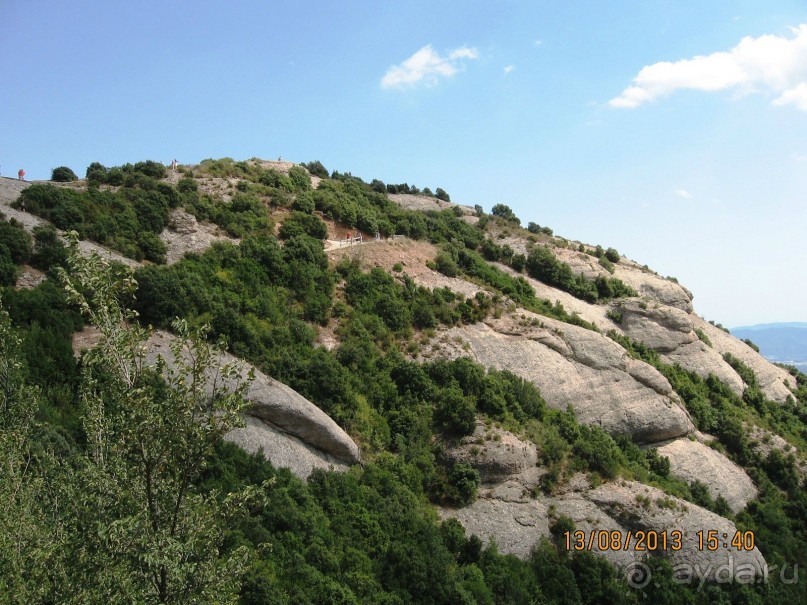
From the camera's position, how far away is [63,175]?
36.6 meters

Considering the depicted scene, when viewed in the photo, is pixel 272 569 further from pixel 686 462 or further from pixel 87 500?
pixel 686 462

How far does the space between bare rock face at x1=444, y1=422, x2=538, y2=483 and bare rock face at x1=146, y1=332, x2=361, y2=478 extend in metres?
4.88

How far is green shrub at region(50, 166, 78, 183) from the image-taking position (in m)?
36.6

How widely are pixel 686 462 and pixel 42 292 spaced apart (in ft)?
101

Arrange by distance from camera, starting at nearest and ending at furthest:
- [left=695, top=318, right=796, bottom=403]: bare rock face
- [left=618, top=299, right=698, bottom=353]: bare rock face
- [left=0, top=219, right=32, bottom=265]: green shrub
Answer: [left=0, top=219, right=32, bottom=265]: green shrub
[left=618, top=299, right=698, bottom=353]: bare rock face
[left=695, top=318, right=796, bottom=403]: bare rock face

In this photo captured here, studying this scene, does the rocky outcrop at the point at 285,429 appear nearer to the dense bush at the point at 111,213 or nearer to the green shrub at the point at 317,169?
the dense bush at the point at 111,213

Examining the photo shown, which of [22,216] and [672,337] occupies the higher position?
[22,216]

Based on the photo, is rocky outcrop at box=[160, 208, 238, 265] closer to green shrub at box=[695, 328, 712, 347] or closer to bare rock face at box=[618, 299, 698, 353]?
bare rock face at box=[618, 299, 698, 353]

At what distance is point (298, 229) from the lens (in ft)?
123

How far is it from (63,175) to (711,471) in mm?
38666

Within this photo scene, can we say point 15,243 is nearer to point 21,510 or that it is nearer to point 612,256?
point 21,510

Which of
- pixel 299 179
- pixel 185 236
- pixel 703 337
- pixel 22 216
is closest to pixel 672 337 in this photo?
pixel 703 337

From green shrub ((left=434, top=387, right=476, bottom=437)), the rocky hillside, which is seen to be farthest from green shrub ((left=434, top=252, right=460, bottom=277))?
green shrub ((left=434, top=387, right=476, bottom=437))

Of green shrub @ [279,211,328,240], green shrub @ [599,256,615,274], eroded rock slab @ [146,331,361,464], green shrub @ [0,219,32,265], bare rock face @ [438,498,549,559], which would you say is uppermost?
green shrub @ [599,256,615,274]
